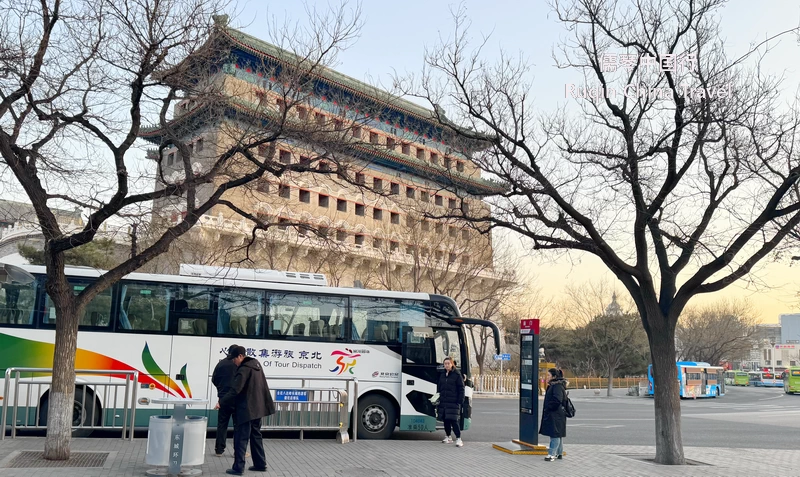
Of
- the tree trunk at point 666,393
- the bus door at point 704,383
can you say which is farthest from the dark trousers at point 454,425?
the bus door at point 704,383

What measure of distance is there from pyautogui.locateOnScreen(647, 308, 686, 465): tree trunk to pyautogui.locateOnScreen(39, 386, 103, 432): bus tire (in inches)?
410

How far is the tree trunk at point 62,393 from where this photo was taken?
9.92 m

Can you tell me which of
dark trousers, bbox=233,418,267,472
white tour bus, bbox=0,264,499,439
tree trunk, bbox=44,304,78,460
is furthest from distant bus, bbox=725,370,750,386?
tree trunk, bbox=44,304,78,460

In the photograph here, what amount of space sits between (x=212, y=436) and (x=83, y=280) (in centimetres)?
420

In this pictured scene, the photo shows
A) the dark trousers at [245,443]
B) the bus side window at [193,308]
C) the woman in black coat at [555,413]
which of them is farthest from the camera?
the bus side window at [193,308]

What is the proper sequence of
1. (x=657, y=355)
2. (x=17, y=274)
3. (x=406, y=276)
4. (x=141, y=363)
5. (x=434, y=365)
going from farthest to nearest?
(x=406, y=276) < (x=434, y=365) < (x=141, y=363) < (x=657, y=355) < (x=17, y=274)

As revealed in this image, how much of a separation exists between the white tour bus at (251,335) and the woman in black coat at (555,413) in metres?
3.05

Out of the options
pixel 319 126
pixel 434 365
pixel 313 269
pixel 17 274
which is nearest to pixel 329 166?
pixel 319 126

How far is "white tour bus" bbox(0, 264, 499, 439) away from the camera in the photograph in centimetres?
1366

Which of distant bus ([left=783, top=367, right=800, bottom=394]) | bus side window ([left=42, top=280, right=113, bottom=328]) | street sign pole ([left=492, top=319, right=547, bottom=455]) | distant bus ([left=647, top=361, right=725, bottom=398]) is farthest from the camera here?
distant bus ([left=783, top=367, right=800, bottom=394])

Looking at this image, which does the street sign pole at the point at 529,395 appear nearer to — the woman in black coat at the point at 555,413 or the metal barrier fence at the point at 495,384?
the woman in black coat at the point at 555,413

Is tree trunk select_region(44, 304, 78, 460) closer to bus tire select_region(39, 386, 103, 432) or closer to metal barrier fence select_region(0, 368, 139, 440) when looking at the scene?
metal barrier fence select_region(0, 368, 139, 440)

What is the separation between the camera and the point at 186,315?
1425 centimetres

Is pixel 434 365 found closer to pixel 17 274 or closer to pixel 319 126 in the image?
pixel 319 126
